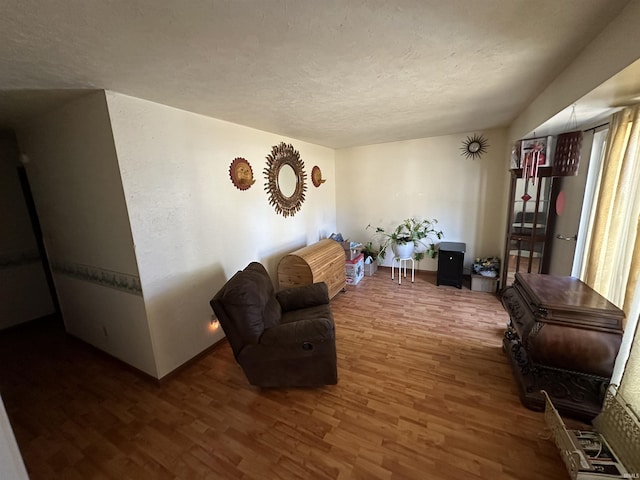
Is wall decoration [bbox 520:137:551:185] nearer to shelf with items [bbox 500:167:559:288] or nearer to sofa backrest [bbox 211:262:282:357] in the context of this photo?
shelf with items [bbox 500:167:559:288]

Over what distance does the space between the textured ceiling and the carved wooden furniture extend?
1.63m

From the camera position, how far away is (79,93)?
1779mm

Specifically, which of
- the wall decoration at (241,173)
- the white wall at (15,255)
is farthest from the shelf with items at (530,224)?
the white wall at (15,255)

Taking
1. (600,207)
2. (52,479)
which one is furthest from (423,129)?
(52,479)

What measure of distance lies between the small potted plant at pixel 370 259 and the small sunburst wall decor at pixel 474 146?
6.87ft

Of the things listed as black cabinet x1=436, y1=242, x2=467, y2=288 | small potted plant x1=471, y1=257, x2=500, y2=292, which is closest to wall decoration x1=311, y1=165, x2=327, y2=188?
black cabinet x1=436, y1=242, x2=467, y2=288

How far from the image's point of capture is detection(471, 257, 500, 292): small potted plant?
3.56 m

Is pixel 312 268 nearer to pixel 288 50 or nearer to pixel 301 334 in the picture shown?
pixel 301 334

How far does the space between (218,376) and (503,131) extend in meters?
4.65

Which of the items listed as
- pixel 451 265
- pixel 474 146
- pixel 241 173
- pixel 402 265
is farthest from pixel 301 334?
pixel 474 146

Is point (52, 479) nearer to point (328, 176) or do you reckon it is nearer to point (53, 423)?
point (53, 423)

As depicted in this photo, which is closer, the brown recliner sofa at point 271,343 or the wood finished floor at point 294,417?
the wood finished floor at point 294,417

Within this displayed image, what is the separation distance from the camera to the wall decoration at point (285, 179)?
3.24 meters

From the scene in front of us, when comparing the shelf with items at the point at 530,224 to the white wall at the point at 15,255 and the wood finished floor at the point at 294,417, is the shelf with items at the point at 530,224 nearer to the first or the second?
the wood finished floor at the point at 294,417
